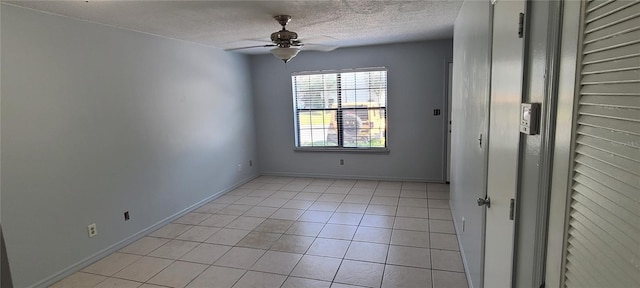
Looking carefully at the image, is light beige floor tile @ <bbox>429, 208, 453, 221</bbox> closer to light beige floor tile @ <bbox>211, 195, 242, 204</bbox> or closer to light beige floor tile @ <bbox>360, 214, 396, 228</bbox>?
light beige floor tile @ <bbox>360, 214, 396, 228</bbox>

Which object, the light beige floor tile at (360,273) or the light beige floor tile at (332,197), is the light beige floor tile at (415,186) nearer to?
the light beige floor tile at (332,197)

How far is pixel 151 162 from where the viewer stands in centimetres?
380

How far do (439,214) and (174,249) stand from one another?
9.84 feet

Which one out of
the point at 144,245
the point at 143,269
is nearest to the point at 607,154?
the point at 143,269

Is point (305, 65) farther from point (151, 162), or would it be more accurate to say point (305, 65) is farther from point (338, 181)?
point (151, 162)

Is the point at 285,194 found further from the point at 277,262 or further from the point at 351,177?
the point at 277,262

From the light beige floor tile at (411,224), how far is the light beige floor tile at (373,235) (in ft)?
0.65

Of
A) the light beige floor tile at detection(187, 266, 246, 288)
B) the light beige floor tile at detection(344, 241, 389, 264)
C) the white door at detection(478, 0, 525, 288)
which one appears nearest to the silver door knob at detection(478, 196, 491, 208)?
the white door at detection(478, 0, 525, 288)

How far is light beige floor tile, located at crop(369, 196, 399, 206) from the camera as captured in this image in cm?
447

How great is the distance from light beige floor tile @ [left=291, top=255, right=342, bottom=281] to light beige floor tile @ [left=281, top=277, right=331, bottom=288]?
6 cm

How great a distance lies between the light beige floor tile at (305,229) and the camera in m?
3.60

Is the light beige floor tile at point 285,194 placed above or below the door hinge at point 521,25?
below

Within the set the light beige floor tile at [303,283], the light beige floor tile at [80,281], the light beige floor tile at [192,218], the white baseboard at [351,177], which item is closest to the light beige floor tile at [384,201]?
the white baseboard at [351,177]

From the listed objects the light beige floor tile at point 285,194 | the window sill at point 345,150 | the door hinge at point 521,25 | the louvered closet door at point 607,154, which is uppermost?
the door hinge at point 521,25
